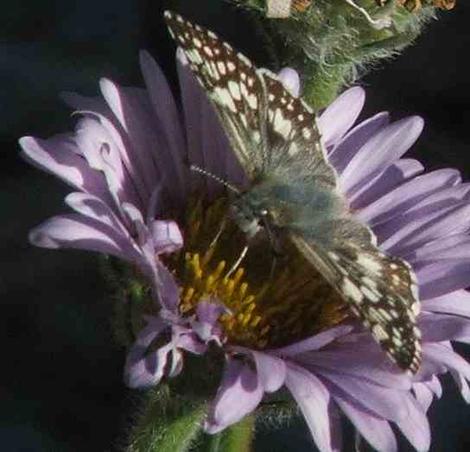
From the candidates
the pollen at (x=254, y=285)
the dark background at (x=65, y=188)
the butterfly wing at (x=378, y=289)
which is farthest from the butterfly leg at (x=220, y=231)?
the dark background at (x=65, y=188)

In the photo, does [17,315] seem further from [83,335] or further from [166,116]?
[166,116]

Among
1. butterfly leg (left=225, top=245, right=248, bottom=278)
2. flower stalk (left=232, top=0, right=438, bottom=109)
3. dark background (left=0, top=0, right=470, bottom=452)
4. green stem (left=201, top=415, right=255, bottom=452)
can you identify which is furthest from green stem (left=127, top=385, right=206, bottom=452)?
dark background (left=0, top=0, right=470, bottom=452)

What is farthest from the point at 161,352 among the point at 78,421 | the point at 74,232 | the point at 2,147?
the point at 2,147

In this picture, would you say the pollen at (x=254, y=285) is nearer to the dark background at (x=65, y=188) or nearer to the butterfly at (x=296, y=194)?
the butterfly at (x=296, y=194)

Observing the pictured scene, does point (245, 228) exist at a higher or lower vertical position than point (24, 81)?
higher

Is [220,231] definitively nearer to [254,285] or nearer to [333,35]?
[254,285]

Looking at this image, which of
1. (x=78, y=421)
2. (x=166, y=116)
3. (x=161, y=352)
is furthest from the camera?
(x=78, y=421)

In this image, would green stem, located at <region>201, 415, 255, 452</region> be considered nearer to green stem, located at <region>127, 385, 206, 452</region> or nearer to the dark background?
green stem, located at <region>127, 385, 206, 452</region>
